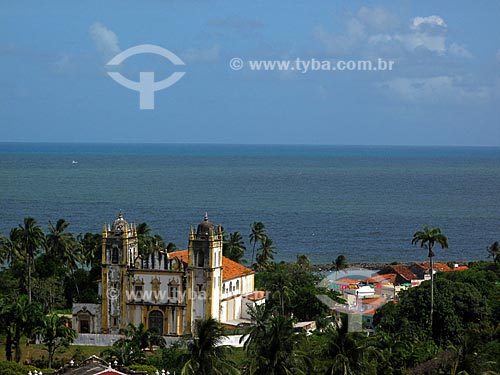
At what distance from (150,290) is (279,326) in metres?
23.0

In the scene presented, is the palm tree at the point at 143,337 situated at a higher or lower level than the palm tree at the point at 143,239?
lower

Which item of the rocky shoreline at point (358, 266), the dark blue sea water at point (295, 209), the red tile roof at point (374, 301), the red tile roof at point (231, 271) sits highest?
the red tile roof at point (231, 271)

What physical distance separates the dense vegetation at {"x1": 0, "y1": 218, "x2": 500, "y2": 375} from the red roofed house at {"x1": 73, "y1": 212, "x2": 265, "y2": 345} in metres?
2.74

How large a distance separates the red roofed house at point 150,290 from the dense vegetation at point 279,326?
274cm

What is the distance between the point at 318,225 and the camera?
126m

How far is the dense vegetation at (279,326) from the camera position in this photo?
34.2m

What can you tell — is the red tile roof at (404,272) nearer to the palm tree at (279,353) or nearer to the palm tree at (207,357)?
the palm tree at (279,353)

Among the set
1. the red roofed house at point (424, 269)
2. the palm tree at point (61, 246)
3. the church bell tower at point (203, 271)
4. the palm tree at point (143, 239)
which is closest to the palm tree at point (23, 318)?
the church bell tower at point (203, 271)

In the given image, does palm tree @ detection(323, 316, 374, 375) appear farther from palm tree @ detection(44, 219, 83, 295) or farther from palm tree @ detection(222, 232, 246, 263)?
palm tree @ detection(222, 232, 246, 263)

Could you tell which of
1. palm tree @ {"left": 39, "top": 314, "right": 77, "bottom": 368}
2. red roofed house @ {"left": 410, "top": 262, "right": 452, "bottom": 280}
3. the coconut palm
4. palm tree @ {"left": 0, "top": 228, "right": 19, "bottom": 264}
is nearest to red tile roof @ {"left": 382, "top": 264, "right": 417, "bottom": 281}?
red roofed house @ {"left": 410, "top": 262, "right": 452, "bottom": 280}

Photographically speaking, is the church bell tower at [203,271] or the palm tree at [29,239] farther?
the palm tree at [29,239]

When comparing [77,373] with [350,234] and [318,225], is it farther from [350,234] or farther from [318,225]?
[318,225]

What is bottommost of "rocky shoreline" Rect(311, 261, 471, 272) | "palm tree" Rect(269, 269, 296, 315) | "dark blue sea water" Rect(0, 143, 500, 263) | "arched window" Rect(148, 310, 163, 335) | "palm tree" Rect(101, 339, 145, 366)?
"rocky shoreline" Rect(311, 261, 471, 272)

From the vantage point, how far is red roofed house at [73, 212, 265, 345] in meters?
56.2
